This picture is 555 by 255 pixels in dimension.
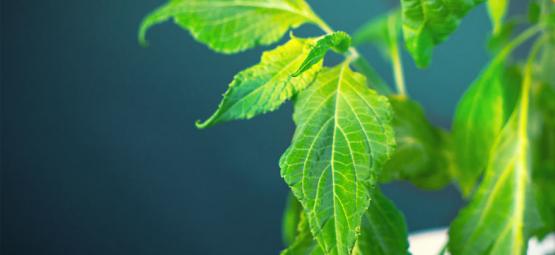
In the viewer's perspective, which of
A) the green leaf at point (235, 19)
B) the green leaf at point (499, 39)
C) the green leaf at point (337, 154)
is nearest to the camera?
the green leaf at point (337, 154)

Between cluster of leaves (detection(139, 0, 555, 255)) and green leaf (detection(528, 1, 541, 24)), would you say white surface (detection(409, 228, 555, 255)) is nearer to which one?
cluster of leaves (detection(139, 0, 555, 255))

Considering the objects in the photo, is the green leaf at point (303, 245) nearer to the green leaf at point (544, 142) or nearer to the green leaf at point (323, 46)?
the green leaf at point (323, 46)

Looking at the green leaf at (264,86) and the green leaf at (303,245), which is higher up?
the green leaf at (264,86)

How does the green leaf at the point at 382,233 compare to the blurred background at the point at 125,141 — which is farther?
the blurred background at the point at 125,141

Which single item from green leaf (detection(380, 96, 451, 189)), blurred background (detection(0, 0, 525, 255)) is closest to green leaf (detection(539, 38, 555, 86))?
green leaf (detection(380, 96, 451, 189))

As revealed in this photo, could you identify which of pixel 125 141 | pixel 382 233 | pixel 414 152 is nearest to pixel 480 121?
pixel 414 152

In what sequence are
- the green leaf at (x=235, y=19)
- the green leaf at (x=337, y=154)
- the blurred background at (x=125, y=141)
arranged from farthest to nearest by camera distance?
1. the blurred background at (x=125, y=141)
2. the green leaf at (x=235, y=19)
3. the green leaf at (x=337, y=154)

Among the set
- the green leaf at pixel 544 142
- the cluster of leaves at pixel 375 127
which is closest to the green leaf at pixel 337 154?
the cluster of leaves at pixel 375 127

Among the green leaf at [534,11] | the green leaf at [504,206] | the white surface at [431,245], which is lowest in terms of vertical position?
the white surface at [431,245]
